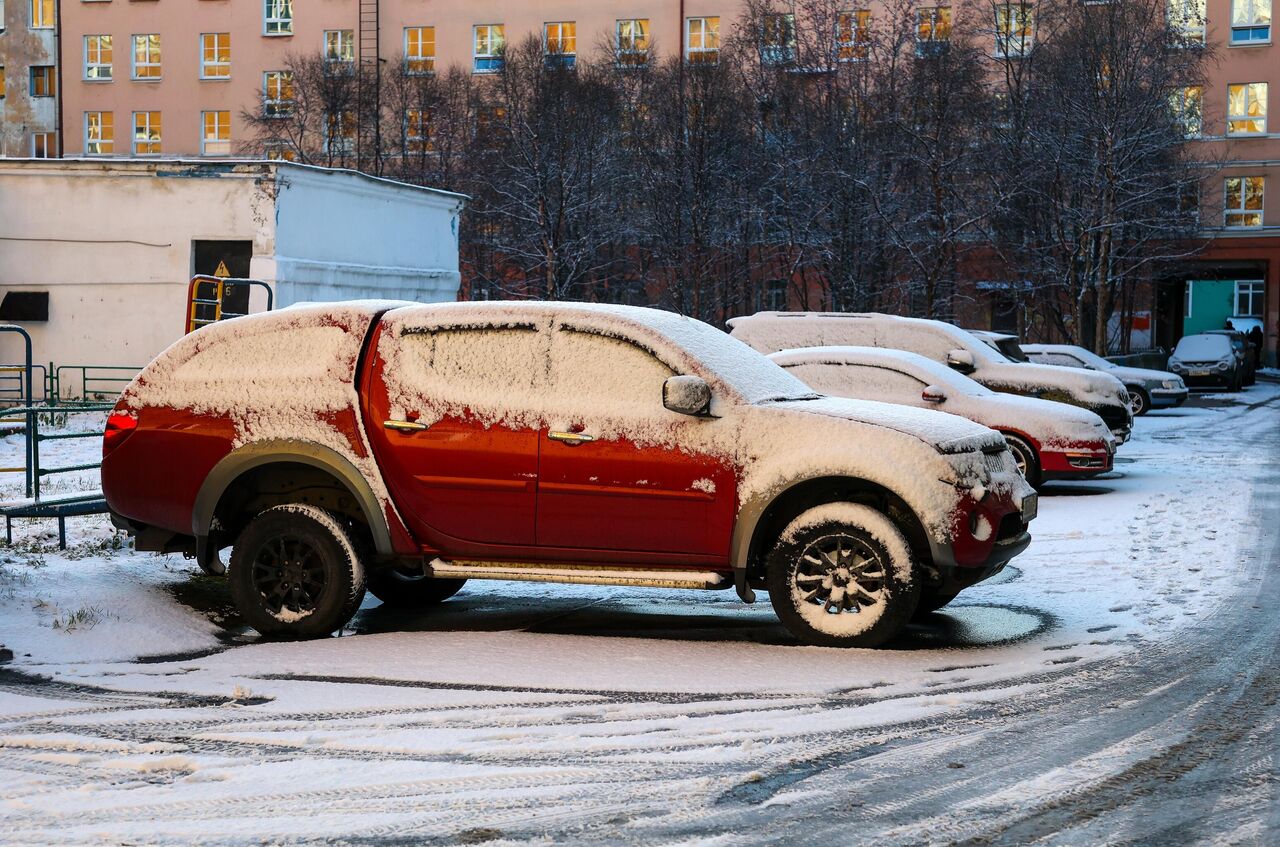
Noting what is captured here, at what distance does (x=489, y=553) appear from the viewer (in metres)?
8.49

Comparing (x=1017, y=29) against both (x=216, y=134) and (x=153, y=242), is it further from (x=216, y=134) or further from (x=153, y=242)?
(x=216, y=134)

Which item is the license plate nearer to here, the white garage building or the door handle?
the door handle

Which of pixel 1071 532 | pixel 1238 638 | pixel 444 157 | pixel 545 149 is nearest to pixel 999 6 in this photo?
pixel 545 149

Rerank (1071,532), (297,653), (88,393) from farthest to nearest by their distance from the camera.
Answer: (88,393), (1071,532), (297,653)

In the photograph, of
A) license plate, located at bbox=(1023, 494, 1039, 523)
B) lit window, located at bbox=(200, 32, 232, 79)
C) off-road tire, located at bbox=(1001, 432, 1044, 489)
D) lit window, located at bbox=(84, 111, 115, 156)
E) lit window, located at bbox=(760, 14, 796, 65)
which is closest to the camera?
license plate, located at bbox=(1023, 494, 1039, 523)

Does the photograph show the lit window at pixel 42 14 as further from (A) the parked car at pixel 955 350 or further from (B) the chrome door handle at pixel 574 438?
(B) the chrome door handle at pixel 574 438

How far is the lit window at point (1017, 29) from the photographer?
157 feet

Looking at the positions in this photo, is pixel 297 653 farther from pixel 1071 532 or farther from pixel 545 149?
pixel 545 149

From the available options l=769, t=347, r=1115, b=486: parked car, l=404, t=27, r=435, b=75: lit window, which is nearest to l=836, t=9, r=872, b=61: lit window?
l=404, t=27, r=435, b=75: lit window

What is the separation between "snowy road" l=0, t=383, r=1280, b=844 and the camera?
5.20 meters

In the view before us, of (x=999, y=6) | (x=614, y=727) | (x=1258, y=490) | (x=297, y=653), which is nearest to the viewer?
(x=614, y=727)

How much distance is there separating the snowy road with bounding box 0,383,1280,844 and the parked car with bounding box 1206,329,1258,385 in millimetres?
36816

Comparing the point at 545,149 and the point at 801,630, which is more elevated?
the point at 545,149

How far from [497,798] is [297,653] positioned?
303 centimetres
